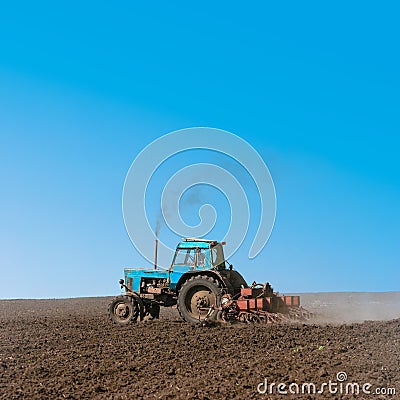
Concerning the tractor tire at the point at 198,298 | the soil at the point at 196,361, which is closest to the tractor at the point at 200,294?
the tractor tire at the point at 198,298

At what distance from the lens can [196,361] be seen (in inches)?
409

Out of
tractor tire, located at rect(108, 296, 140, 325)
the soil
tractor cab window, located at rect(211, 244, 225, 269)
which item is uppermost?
tractor cab window, located at rect(211, 244, 225, 269)

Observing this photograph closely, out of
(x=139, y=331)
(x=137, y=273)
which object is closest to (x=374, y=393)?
(x=139, y=331)

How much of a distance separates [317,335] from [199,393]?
17.3 feet

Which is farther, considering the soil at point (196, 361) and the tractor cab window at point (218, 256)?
the tractor cab window at point (218, 256)

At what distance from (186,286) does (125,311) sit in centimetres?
248

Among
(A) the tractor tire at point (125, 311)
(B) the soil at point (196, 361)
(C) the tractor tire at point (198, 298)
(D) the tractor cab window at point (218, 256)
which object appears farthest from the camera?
(A) the tractor tire at point (125, 311)

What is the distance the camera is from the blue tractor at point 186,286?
1641 centimetres

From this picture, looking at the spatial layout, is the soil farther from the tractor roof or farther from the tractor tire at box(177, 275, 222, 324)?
the tractor roof

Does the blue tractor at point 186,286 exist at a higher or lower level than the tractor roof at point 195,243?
lower

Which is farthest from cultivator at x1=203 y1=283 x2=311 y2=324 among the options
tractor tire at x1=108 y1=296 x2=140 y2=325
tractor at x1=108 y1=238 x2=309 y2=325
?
tractor tire at x1=108 y1=296 x2=140 y2=325

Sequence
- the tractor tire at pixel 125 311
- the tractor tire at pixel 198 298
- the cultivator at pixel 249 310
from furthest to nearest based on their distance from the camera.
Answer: the tractor tire at pixel 125 311, the tractor tire at pixel 198 298, the cultivator at pixel 249 310

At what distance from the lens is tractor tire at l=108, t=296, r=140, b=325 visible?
17.5 m

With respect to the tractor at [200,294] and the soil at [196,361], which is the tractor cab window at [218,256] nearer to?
the tractor at [200,294]
